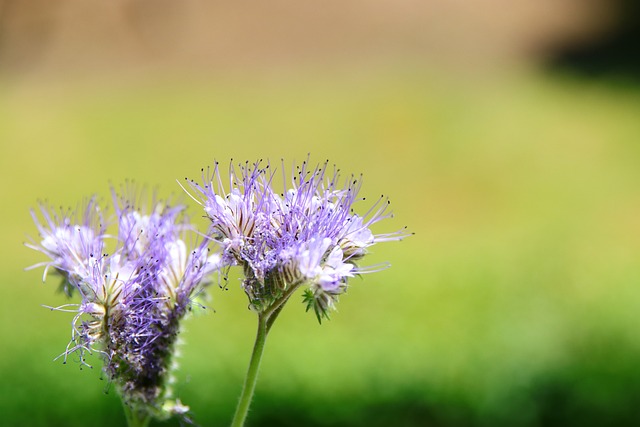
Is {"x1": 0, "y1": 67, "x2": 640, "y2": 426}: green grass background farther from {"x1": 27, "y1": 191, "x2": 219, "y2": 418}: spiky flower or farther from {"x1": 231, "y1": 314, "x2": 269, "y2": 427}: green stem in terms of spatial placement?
{"x1": 231, "y1": 314, "x2": 269, "y2": 427}: green stem

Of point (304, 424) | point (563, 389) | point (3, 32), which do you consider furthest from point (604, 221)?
point (3, 32)

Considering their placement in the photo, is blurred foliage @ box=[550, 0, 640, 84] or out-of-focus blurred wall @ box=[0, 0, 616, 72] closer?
blurred foliage @ box=[550, 0, 640, 84]

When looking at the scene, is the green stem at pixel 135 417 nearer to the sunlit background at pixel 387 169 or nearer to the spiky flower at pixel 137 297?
the spiky flower at pixel 137 297

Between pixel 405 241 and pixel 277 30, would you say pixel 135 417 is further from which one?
pixel 277 30

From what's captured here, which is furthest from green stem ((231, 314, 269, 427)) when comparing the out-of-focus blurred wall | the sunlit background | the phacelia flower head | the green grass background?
the out-of-focus blurred wall

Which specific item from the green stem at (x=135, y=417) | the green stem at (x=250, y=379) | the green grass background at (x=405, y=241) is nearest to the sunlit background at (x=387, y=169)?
the green grass background at (x=405, y=241)

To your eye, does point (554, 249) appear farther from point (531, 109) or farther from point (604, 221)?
point (531, 109)

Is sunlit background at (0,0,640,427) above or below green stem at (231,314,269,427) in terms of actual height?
above
